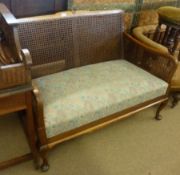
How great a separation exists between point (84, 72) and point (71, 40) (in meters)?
0.26

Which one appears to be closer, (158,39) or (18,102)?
(18,102)

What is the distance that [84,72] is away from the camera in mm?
1739

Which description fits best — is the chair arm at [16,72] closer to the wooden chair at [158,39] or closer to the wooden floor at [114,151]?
the wooden floor at [114,151]

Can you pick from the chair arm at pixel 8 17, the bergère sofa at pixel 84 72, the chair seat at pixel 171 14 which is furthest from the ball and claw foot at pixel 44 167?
the chair seat at pixel 171 14

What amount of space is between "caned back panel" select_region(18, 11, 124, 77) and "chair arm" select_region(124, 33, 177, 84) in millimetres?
113

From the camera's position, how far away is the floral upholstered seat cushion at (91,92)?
4.46ft

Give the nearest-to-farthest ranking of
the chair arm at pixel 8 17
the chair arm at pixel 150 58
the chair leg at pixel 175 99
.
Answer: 1. the chair arm at pixel 8 17
2. the chair arm at pixel 150 58
3. the chair leg at pixel 175 99

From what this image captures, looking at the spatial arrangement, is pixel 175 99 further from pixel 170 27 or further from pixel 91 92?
pixel 91 92

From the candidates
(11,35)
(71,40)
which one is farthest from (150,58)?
(11,35)

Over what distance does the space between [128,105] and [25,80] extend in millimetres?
813

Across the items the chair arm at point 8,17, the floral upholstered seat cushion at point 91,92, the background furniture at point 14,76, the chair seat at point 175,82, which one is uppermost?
the chair arm at point 8,17

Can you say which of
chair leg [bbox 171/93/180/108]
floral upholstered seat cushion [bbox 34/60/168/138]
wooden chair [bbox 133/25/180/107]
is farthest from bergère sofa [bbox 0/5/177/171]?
chair leg [bbox 171/93/180/108]

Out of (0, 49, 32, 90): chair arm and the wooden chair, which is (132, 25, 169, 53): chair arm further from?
(0, 49, 32, 90): chair arm

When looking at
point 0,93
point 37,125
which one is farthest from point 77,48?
point 0,93
